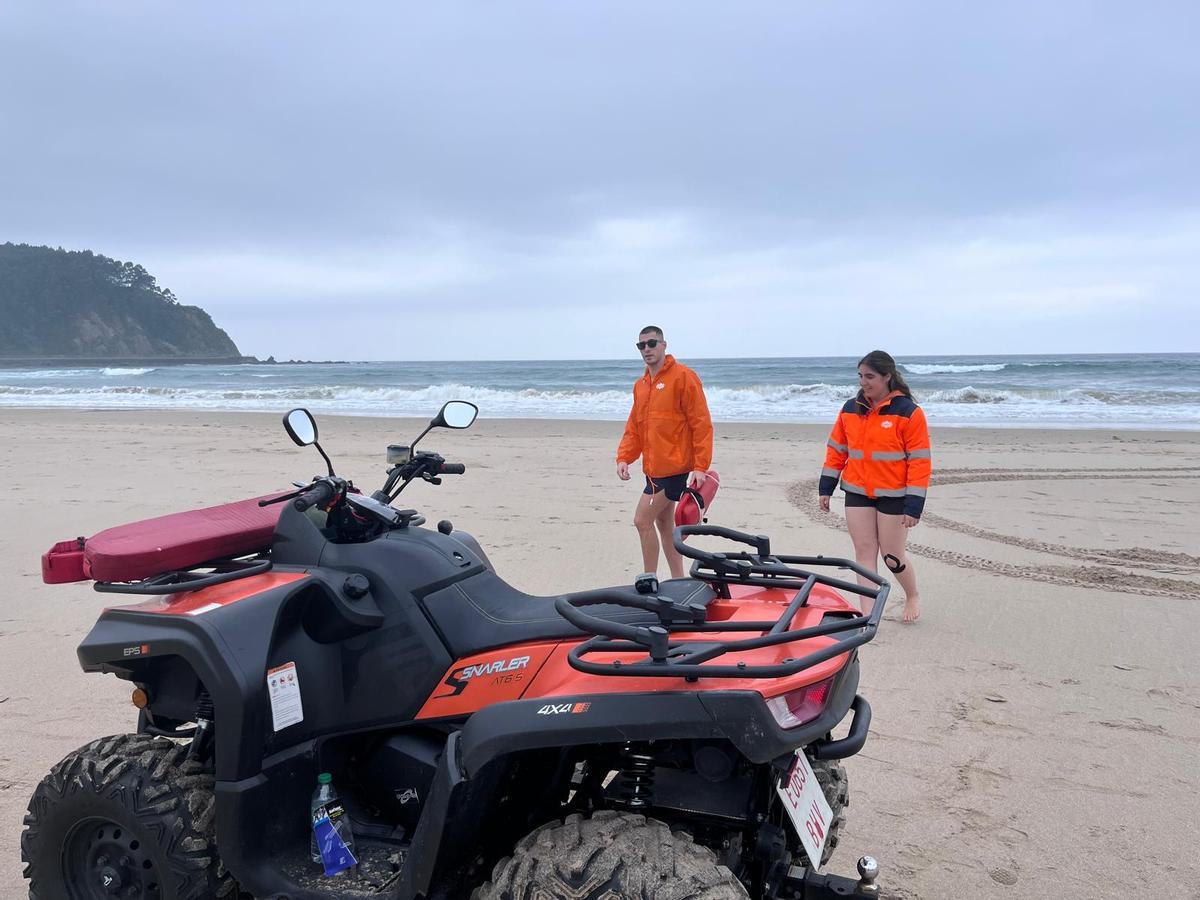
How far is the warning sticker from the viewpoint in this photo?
7.44ft

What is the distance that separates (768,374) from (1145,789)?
40263 mm

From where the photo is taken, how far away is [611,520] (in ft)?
27.0

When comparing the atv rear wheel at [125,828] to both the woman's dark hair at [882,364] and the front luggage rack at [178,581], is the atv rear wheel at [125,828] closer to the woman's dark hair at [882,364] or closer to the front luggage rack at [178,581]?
the front luggage rack at [178,581]

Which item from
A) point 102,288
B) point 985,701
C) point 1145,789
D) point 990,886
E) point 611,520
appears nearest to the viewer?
point 990,886

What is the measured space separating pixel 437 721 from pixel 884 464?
3685 mm

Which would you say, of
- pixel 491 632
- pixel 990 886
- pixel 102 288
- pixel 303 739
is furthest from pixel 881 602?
pixel 102 288

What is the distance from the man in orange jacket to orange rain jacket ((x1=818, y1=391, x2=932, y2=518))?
0.89m

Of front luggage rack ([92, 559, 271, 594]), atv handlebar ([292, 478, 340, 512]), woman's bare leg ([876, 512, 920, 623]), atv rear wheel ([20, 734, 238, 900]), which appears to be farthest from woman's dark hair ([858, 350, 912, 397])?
atv rear wheel ([20, 734, 238, 900])

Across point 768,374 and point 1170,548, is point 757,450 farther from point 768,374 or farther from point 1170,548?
point 768,374

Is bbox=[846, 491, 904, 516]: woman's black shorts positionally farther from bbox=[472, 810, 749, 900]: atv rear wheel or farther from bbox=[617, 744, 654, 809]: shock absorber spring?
bbox=[472, 810, 749, 900]: atv rear wheel

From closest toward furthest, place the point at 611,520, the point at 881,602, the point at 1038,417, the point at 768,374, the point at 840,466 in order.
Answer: the point at 881,602 < the point at 840,466 < the point at 611,520 < the point at 1038,417 < the point at 768,374

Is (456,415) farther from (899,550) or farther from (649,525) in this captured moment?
(899,550)

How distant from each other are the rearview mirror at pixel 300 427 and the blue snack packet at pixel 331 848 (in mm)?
1033

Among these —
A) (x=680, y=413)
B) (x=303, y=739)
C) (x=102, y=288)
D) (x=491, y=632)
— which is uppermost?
(x=102, y=288)
